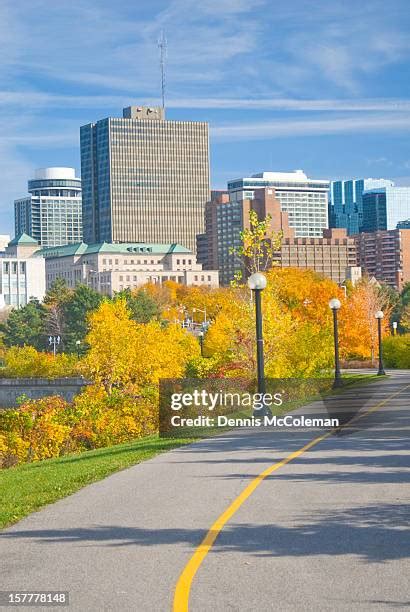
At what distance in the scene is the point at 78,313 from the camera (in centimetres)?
12125

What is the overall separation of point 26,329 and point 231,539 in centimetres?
12195

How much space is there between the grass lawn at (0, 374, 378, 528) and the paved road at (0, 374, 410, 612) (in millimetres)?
314

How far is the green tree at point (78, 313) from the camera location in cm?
11801

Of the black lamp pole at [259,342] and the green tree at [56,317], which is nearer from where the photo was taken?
the black lamp pole at [259,342]

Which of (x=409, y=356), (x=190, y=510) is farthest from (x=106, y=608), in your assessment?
(x=409, y=356)

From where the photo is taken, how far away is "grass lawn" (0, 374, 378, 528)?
13.5 m

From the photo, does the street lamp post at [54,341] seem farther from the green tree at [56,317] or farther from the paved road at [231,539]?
the paved road at [231,539]

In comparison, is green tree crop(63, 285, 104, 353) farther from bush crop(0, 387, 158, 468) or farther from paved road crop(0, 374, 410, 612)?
paved road crop(0, 374, 410, 612)

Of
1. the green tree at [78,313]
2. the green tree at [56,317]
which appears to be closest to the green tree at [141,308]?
the green tree at [78,313]

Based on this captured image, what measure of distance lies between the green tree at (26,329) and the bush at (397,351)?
57.1 metres

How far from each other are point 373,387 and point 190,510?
36944mm

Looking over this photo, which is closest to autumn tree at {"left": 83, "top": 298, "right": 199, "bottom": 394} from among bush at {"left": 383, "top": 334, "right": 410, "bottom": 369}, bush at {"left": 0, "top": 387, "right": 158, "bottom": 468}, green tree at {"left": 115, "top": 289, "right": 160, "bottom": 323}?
bush at {"left": 0, "top": 387, "right": 158, "bottom": 468}

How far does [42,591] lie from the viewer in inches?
344

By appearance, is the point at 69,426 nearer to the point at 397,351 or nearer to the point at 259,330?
the point at 259,330
